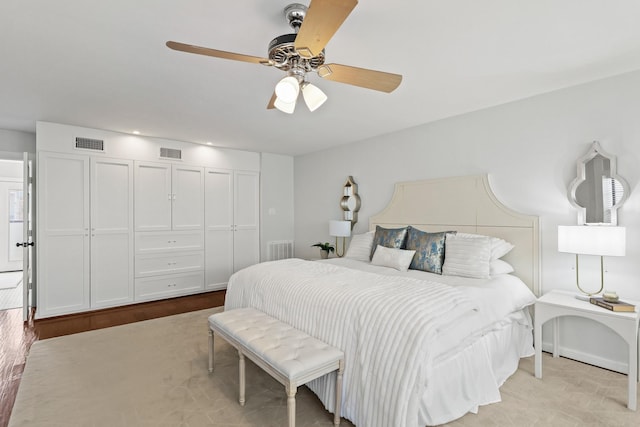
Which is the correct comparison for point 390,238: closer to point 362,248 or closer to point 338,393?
point 362,248

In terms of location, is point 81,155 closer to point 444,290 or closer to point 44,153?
point 44,153

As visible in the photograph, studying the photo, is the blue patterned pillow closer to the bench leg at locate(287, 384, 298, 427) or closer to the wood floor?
the bench leg at locate(287, 384, 298, 427)

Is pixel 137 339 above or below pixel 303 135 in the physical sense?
below

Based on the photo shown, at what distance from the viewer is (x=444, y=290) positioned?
220 centimetres

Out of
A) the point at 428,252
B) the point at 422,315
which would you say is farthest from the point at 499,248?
the point at 422,315

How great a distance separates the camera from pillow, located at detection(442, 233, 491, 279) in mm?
2848

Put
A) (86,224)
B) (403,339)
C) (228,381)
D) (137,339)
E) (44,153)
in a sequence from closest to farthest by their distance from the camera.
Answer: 1. (403,339)
2. (228,381)
3. (137,339)
4. (44,153)
5. (86,224)

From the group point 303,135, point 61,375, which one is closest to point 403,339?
point 61,375

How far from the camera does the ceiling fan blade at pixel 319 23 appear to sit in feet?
4.10

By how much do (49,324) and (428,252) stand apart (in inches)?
173

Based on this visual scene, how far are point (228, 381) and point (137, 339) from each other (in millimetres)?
1432

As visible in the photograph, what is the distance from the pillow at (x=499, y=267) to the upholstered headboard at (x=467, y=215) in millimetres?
136

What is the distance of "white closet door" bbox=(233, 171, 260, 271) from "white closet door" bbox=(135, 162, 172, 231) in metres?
1.11

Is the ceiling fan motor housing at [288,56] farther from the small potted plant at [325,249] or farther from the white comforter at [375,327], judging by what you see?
the small potted plant at [325,249]
